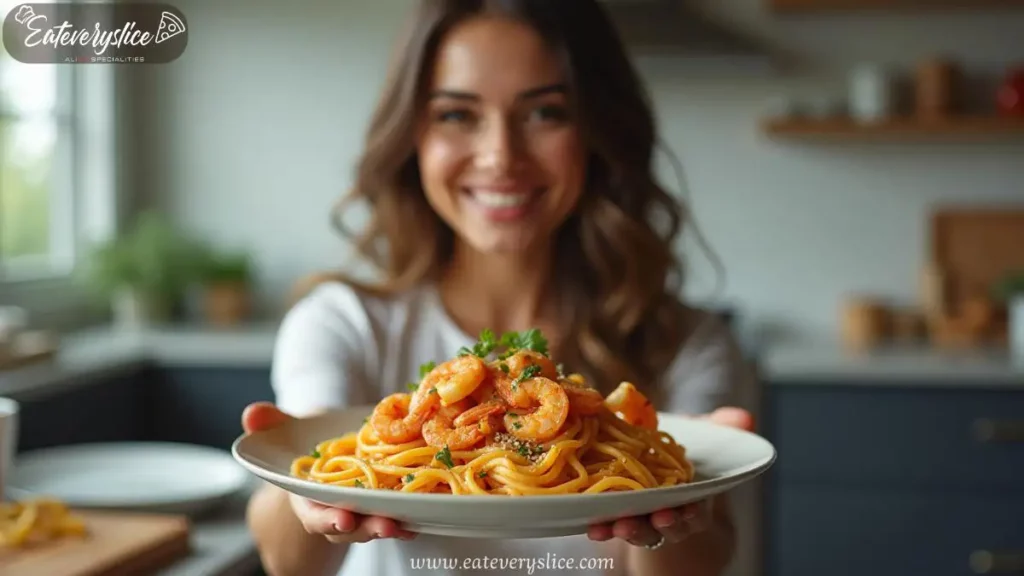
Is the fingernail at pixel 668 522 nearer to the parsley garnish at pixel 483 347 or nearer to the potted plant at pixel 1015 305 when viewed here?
the parsley garnish at pixel 483 347

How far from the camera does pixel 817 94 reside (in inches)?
125

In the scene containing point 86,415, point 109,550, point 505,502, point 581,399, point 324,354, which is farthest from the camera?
point 86,415

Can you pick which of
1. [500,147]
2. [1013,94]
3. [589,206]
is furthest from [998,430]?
[500,147]

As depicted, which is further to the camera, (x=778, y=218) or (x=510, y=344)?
(x=778, y=218)

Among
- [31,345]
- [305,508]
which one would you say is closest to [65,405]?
[31,345]

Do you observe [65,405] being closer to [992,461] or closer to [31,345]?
[31,345]

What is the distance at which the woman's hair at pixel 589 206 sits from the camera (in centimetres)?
128

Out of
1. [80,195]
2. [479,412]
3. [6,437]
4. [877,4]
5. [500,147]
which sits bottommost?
[6,437]

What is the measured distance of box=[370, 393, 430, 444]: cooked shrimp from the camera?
0.89 metres

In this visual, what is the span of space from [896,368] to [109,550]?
6.35 ft

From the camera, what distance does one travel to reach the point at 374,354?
4.66ft

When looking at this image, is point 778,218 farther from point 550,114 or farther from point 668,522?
point 668,522

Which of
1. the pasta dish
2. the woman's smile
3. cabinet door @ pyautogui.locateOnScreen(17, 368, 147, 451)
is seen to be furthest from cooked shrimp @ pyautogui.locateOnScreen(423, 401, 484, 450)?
cabinet door @ pyautogui.locateOnScreen(17, 368, 147, 451)

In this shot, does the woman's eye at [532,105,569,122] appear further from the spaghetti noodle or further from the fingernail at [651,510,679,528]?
the spaghetti noodle
